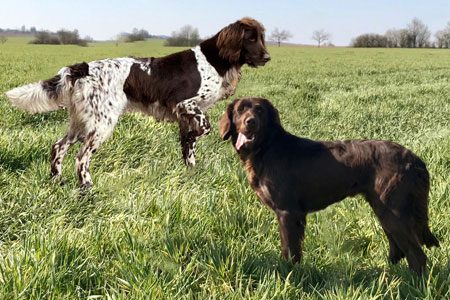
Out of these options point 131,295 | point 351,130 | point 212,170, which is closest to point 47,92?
point 212,170

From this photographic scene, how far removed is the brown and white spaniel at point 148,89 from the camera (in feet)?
11.3

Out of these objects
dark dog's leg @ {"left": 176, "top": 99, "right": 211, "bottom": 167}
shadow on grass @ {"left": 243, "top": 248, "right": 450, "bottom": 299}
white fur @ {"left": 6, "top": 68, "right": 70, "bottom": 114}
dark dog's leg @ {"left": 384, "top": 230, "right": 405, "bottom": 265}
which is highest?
white fur @ {"left": 6, "top": 68, "right": 70, "bottom": 114}

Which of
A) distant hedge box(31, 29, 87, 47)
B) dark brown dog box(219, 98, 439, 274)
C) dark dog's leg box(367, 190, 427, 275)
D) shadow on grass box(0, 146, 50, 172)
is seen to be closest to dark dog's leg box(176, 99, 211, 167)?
dark brown dog box(219, 98, 439, 274)

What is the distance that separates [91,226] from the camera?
116 inches

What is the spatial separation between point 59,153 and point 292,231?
2.23 metres

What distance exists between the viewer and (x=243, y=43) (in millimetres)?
3812

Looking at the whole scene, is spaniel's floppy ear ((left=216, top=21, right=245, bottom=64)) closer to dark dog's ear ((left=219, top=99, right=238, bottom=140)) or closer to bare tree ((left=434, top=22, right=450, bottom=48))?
dark dog's ear ((left=219, top=99, right=238, bottom=140))

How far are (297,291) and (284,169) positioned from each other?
67cm

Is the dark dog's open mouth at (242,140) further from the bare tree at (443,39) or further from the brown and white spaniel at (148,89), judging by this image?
the bare tree at (443,39)

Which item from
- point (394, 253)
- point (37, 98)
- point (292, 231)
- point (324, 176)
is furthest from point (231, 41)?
point (394, 253)

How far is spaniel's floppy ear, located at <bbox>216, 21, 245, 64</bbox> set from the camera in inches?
148

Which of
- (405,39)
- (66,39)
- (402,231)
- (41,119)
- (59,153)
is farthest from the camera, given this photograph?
(405,39)

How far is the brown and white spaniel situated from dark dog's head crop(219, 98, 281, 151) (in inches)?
55.7

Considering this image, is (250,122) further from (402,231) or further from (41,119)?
(41,119)
